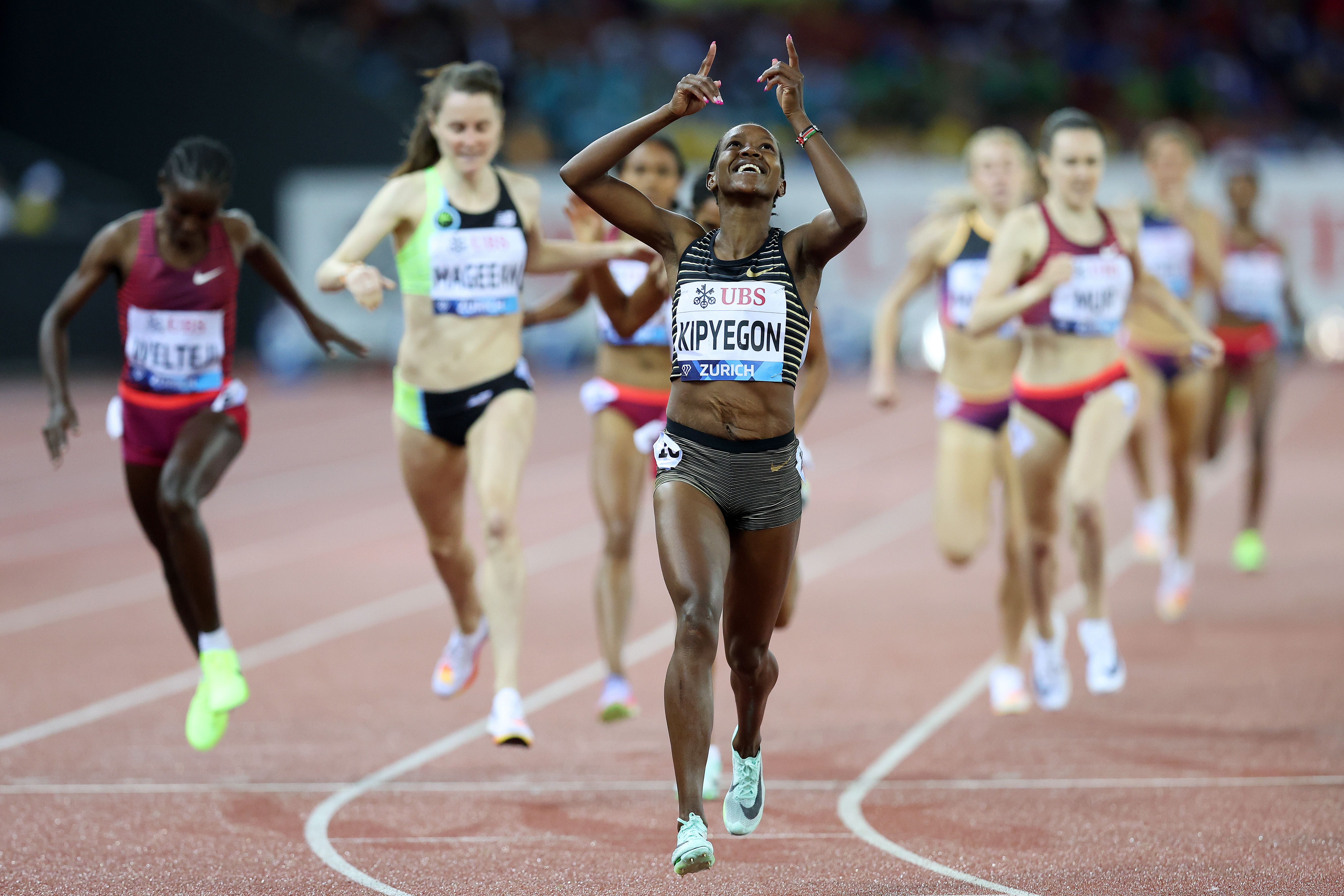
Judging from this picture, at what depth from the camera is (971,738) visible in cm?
693

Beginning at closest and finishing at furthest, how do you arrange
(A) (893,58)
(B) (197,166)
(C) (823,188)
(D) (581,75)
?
1. (C) (823,188)
2. (B) (197,166)
3. (D) (581,75)
4. (A) (893,58)

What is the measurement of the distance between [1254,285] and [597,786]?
6.63 metres

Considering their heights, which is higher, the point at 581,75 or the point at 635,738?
the point at 581,75

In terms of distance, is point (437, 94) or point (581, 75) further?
point (581, 75)

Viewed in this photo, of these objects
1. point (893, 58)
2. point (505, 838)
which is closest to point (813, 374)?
point (505, 838)

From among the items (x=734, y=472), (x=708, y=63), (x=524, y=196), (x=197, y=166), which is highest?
(x=708, y=63)

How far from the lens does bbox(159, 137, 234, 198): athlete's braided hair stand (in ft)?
20.6

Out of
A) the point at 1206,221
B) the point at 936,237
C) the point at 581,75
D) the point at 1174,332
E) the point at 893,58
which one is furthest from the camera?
the point at 893,58

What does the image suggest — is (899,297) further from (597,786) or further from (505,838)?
(505,838)

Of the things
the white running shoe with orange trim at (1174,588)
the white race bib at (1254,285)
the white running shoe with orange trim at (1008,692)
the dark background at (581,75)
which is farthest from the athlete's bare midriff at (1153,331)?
the dark background at (581,75)

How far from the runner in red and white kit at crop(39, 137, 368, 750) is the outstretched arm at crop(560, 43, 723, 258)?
193 cm

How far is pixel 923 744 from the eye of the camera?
22.5 ft

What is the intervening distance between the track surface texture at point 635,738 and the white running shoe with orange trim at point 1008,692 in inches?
2.5

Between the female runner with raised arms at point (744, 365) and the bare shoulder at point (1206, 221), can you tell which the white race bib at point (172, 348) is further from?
the bare shoulder at point (1206, 221)
